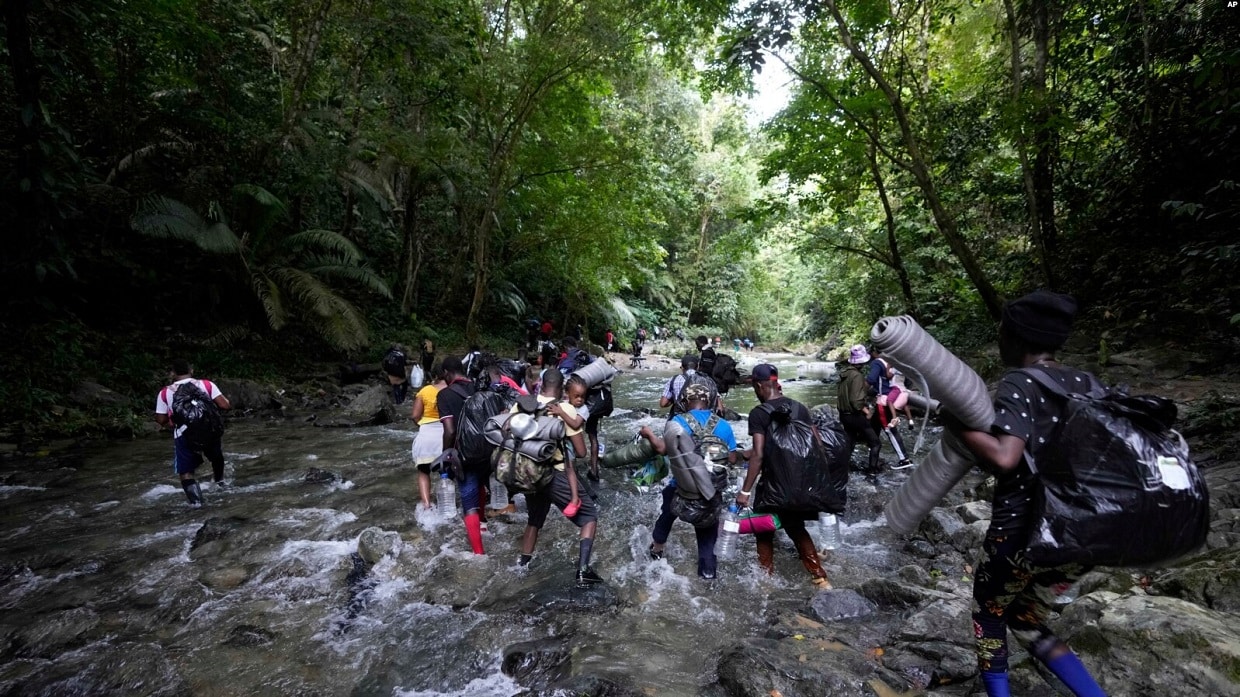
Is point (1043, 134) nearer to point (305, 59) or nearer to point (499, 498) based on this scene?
point (499, 498)

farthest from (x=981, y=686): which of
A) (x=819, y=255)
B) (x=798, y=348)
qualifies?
(x=798, y=348)

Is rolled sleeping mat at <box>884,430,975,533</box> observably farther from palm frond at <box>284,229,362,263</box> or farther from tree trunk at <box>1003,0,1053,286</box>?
palm frond at <box>284,229,362,263</box>

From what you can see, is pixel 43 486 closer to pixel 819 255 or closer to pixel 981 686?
pixel 981 686

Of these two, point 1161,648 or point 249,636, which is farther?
point 249,636

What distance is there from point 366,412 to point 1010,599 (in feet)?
37.6

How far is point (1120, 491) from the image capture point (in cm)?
190

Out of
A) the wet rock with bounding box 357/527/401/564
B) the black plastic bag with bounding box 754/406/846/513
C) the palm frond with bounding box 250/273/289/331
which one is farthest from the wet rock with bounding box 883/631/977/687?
the palm frond with bounding box 250/273/289/331

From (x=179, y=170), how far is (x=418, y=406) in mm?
10920

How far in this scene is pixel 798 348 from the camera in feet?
127

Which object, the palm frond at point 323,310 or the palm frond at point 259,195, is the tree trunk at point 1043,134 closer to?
the palm frond at point 323,310

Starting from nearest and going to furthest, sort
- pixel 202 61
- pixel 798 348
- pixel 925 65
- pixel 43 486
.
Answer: pixel 43 486 → pixel 202 61 → pixel 925 65 → pixel 798 348

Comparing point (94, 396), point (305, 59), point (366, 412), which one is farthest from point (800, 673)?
point (305, 59)

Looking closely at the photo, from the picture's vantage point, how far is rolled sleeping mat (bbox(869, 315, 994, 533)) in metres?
1.92

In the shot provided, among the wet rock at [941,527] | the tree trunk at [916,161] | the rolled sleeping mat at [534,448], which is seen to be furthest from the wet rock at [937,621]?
the tree trunk at [916,161]
